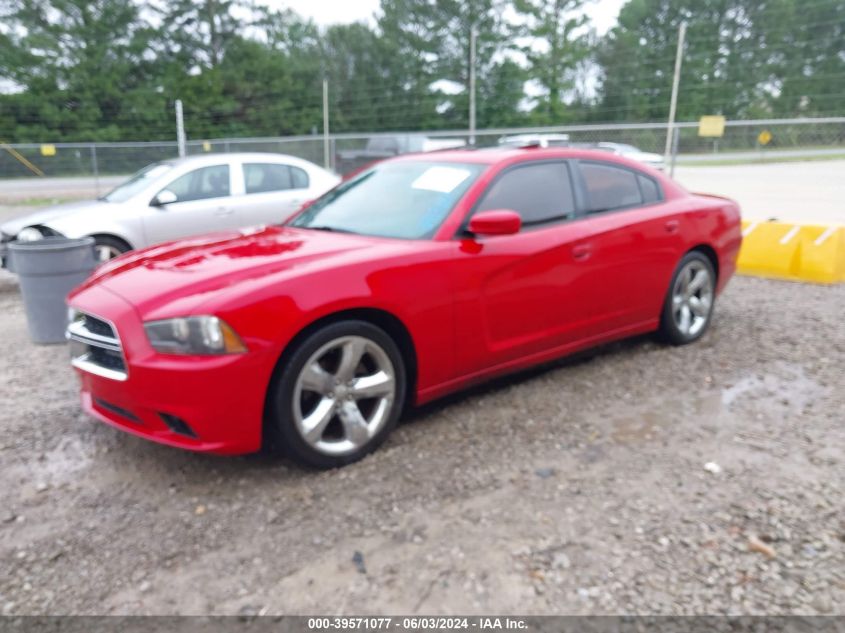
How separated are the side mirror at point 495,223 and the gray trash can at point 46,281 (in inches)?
142

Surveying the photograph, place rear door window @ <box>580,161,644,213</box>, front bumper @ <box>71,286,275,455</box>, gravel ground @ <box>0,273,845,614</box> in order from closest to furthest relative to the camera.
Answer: gravel ground @ <box>0,273,845,614</box>, front bumper @ <box>71,286,275,455</box>, rear door window @ <box>580,161,644,213</box>

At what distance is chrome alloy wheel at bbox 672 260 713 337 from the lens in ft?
16.5

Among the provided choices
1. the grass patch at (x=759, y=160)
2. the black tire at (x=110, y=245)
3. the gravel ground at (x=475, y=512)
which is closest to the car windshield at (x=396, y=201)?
the gravel ground at (x=475, y=512)

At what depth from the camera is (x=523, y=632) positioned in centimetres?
225

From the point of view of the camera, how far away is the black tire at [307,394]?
304cm

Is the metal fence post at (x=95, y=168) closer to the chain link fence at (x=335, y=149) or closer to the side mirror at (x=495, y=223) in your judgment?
the chain link fence at (x=335, y=149)

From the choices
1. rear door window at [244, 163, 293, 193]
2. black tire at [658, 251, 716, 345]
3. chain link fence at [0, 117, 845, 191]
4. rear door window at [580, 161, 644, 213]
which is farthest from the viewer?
chain link fence at [0, 117, 845, 191]

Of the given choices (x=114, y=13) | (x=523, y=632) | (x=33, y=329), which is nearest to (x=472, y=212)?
(x=523, y=632)

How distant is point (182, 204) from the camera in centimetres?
764

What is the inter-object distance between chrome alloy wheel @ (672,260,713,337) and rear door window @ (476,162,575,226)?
1245 millimetres

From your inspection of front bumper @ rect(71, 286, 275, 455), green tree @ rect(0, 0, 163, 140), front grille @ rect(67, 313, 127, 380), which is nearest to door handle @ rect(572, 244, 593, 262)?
front bumper @ rect(71, 286, 275, 455)

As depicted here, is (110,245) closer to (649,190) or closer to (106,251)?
(106,251)

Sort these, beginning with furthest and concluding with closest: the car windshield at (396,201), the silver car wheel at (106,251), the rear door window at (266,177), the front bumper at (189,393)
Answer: the rear door window at (266,177), the silver car wheel at (106,251), the car windshield at (396,201), the front bumper at (189,393)

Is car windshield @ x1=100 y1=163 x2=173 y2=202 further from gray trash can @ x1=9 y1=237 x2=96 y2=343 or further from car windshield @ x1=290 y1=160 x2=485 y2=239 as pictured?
car windshield @ x1=290 y1=160 x2=485 y2=239
